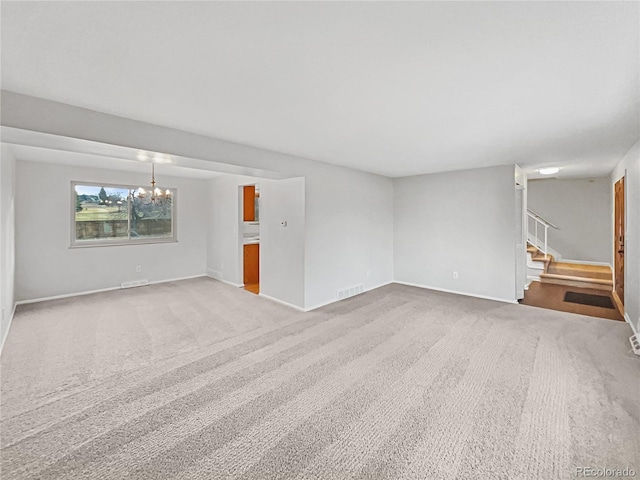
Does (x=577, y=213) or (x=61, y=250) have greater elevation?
(x=577, y=213)

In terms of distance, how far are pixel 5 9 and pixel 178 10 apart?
742 mm

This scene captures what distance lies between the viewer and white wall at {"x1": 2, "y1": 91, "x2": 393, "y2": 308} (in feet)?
7.42

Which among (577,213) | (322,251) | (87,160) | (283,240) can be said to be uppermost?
(87,160)

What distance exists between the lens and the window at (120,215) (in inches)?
213

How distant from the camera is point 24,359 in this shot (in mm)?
2811

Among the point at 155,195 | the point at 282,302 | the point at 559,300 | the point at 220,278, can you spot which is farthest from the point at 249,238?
the point at 559,300

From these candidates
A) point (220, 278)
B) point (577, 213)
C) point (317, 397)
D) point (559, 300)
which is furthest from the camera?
point (577, 213)

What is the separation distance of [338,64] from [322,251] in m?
3.21

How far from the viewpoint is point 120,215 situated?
5.94 metres

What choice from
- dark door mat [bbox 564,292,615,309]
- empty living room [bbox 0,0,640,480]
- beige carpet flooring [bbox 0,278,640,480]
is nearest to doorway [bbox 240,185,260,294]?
empty living room [bbox 0,0,640,480]

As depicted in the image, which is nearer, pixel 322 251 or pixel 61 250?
pixel 322 251

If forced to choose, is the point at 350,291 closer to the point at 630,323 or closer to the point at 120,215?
the point at 630,323

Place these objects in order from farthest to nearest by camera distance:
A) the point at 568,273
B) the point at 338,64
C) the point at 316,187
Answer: the point at 568,273, the point at 316,187, the point at 338,64

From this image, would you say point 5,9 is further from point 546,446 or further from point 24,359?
point 546,446
